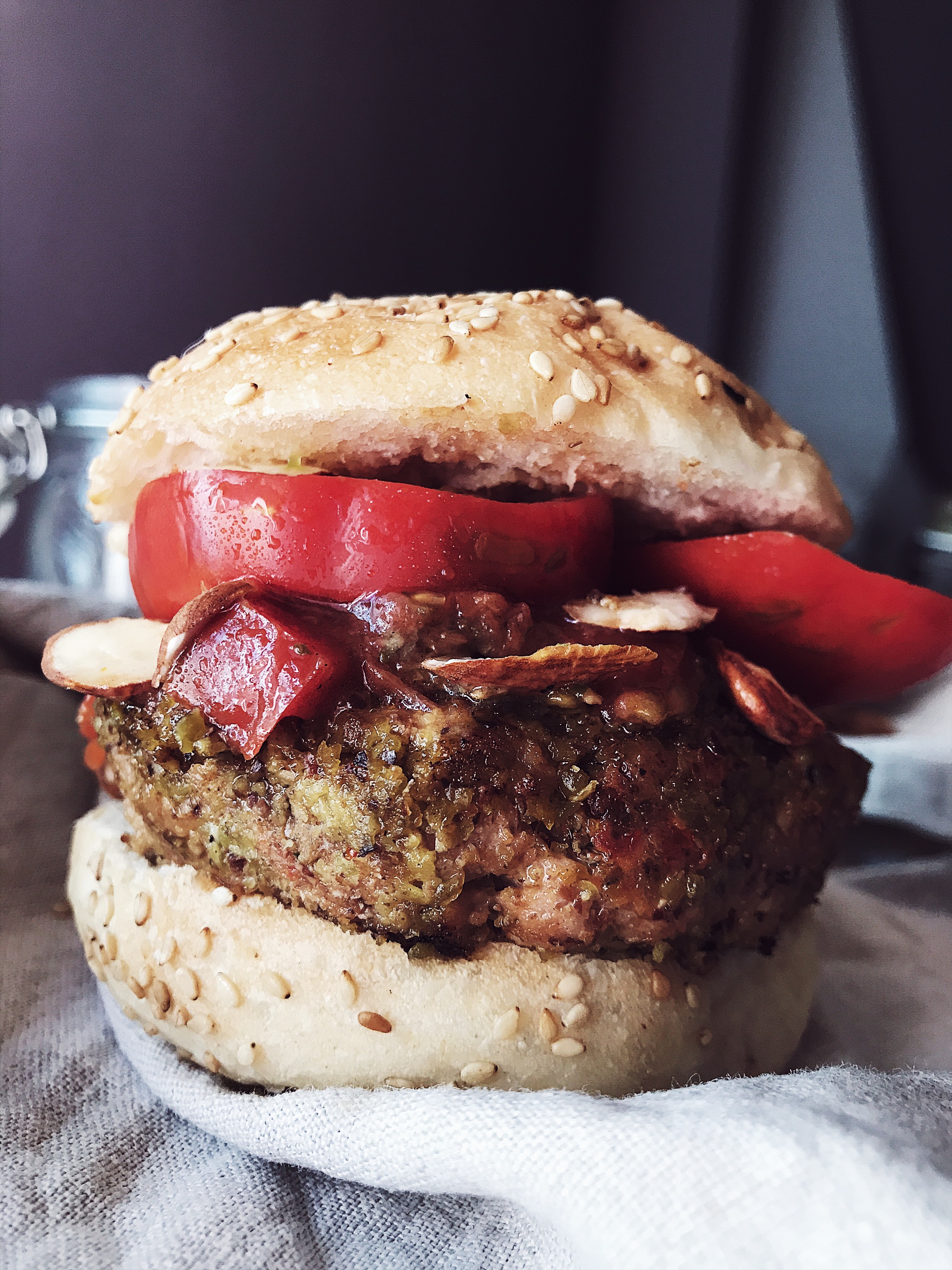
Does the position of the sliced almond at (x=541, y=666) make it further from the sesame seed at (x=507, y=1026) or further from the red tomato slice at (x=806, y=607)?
the sesame seed at (x=507, y=1026)

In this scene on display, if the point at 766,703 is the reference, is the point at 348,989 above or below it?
below

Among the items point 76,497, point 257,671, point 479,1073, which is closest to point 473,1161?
point 479,1073

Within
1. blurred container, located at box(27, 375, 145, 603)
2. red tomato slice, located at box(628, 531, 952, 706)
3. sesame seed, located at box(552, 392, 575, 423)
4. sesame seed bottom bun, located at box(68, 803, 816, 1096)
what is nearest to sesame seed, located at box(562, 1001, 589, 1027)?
sesame seed bottom bun, located at box(68, 803, 816, 1096)

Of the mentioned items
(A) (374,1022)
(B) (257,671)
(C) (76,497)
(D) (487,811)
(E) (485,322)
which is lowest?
(C) (76,497)

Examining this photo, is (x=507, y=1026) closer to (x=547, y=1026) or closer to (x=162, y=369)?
(x=547, y=1026)

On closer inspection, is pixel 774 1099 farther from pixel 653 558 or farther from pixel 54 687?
pixel 54 687

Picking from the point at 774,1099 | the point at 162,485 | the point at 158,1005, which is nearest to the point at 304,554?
the point at 162,485

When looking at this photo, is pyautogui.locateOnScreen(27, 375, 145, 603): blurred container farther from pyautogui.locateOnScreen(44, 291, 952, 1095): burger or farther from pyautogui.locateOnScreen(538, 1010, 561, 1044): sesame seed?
pyautogui.locateOnScreen(538, 1010, 561, 1044): sesame seed
